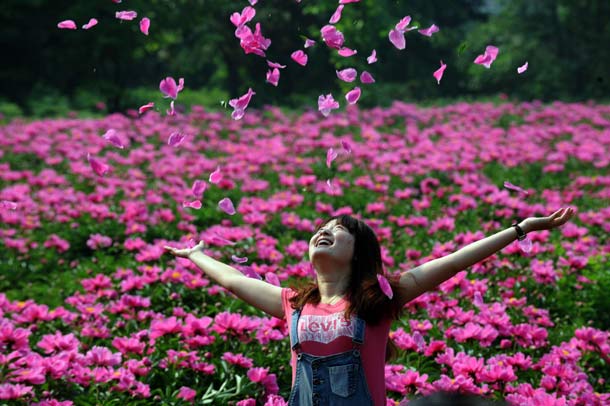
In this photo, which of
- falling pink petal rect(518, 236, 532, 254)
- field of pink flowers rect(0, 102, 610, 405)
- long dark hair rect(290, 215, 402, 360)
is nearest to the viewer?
long dark hair rect(290, 215, 402, 360)

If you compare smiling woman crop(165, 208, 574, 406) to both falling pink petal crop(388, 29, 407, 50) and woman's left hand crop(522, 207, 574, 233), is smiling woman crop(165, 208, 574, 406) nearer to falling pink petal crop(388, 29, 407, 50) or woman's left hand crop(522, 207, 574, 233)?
woman's left hand crop(522, 207, 574, 233)

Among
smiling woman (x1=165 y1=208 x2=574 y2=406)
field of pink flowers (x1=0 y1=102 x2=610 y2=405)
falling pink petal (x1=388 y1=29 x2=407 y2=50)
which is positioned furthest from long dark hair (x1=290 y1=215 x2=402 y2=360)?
falling pink petal (x1=388 y1=29 x2=407 y2=50)

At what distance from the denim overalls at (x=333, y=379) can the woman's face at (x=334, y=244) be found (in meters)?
0.25

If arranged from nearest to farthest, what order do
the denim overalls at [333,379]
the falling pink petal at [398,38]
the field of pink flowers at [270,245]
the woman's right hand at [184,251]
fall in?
the denim overalls at [333,379] < the woman's right hand at [184,251] < the falling pink petal at [398,38] < the field of pink flowers at [270,245]

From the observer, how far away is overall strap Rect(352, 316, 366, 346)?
2.61 meters

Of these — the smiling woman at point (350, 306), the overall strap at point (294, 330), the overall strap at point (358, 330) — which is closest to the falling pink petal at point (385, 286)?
the smiling woman at point (350, 306)

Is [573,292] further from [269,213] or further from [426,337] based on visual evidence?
[269,213]

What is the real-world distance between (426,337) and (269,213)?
2407mm

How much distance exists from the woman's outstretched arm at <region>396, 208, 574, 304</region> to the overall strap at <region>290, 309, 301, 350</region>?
358 mm

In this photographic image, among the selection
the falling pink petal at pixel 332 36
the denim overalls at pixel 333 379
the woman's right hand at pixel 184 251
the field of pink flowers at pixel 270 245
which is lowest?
the field of pink flowers at pixel 270 245

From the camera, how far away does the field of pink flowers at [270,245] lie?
3.42 metres

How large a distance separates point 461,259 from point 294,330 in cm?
61

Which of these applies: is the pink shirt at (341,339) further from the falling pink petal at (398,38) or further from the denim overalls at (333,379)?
the falling pink petal at (398,38)

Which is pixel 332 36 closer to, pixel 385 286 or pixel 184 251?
pixel 184 251
